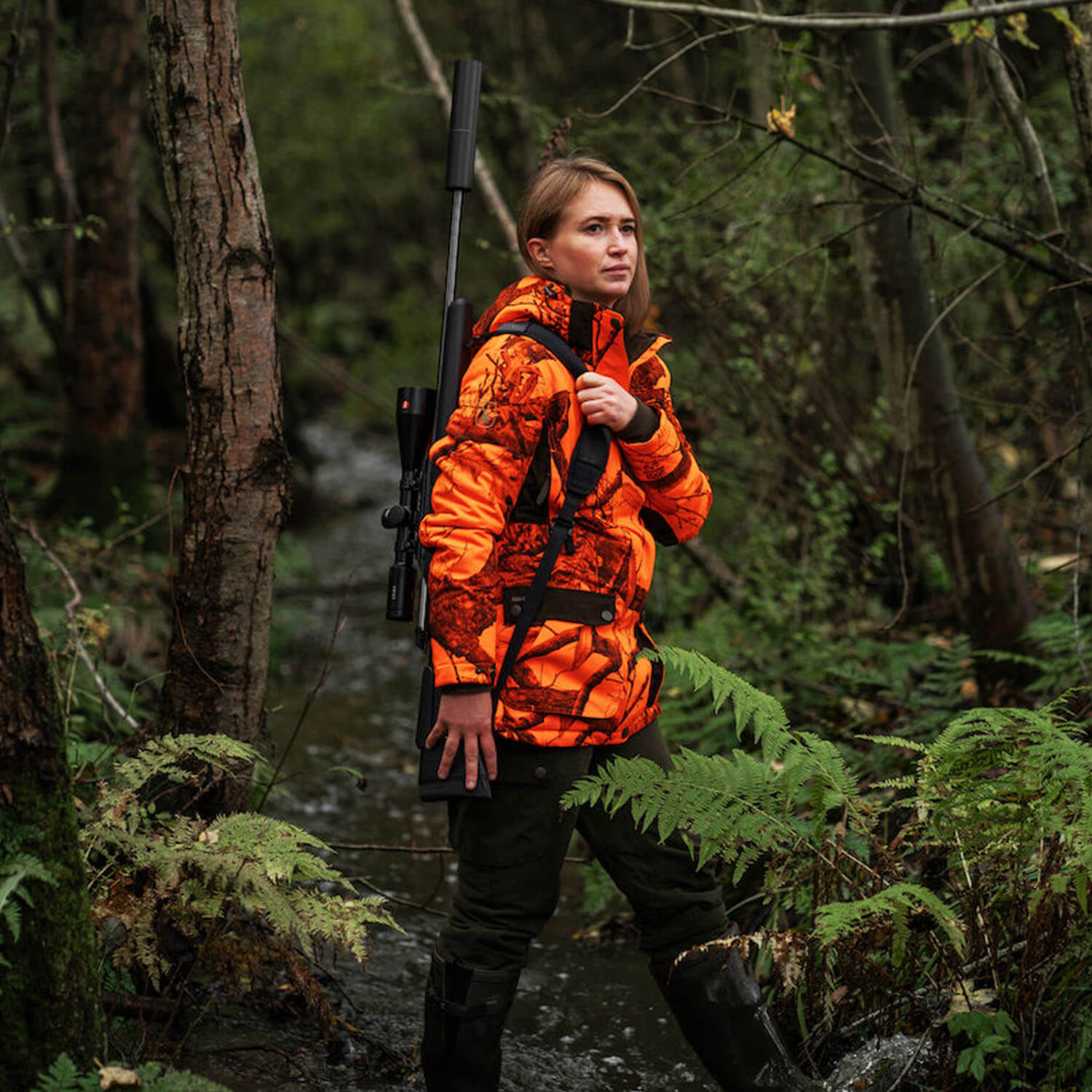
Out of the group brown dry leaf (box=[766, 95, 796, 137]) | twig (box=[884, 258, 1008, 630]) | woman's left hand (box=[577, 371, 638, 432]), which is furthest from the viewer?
twig (box=[884, 258, 1008, 630])

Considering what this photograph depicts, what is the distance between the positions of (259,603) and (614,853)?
1.36m

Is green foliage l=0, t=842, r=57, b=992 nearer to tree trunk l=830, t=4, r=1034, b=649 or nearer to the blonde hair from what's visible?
the blonde hair

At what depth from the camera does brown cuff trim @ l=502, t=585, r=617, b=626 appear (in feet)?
9.42

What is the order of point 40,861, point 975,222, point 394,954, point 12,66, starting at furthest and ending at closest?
point 12,66, point 975,222, point 394,954, point 40,861

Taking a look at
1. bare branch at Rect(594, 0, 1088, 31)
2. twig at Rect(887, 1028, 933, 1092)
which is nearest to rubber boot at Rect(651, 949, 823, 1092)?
twig at Rect(887, 1028, 933, 1092)

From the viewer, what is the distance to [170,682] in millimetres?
3641

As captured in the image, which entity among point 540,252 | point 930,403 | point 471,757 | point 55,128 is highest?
point 55,128

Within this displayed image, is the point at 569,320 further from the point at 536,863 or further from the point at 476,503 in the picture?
the point at 536,863

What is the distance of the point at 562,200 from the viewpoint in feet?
10.2

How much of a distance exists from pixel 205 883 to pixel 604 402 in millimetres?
1588

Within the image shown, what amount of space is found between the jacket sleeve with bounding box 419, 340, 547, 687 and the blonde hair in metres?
0.45

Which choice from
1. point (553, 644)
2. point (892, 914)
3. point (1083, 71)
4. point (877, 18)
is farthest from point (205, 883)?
point (1083, 71)

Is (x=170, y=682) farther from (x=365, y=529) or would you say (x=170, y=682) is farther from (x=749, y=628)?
(x=365, y=529)

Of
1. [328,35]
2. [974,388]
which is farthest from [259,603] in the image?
[328,35]
